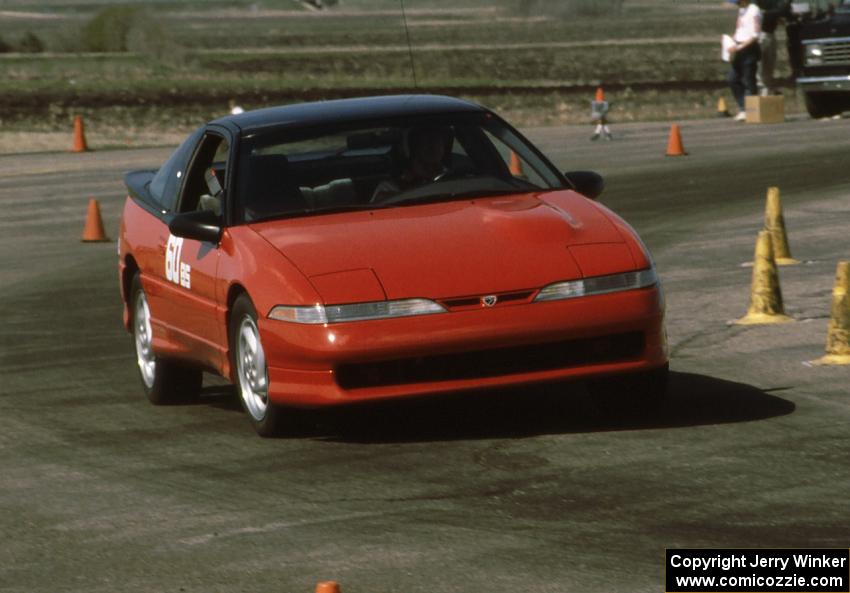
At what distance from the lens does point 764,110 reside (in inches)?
1264

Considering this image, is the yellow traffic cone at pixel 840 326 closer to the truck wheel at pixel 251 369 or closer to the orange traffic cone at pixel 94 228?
the truck wheel at pixel 251 369

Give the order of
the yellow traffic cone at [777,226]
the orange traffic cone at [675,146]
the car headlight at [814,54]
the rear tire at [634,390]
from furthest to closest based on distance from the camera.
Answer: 1. the car headlight at [814,54]
2. the orange traffic cone at [675,146]
3. the yellow traffic cone at [777,226]
4. the rear tire at [634,390]

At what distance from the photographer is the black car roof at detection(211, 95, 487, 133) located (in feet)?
33.3

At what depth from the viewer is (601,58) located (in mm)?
76375

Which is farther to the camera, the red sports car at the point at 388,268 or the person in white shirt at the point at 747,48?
the person in white shirt at the point at 747,48

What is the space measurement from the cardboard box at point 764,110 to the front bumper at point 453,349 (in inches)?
935

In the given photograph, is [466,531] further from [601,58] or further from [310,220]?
[601,58]

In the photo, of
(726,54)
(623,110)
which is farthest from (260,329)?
(623,110)

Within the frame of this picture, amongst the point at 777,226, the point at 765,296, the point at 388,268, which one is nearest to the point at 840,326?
the point at 765,296

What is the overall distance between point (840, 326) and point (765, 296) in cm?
180

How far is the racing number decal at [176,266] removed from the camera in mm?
10070

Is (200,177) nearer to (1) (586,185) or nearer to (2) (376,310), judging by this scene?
(1) (586,185)

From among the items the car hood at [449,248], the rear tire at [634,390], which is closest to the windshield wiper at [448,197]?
the car hood at [449,248]

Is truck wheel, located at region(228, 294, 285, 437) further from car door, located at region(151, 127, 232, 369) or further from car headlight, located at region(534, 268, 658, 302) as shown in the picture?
car headlight, located at region(534, 268, 658, 302)
